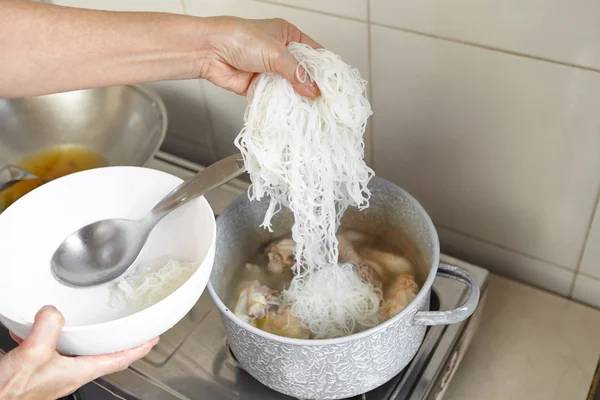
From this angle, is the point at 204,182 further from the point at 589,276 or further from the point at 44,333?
the point at 589,276

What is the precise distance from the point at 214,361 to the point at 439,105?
1.64 ft

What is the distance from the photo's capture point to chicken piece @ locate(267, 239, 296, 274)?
0.96 m

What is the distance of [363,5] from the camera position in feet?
2.96

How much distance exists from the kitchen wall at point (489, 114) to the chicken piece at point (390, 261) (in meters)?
0.15

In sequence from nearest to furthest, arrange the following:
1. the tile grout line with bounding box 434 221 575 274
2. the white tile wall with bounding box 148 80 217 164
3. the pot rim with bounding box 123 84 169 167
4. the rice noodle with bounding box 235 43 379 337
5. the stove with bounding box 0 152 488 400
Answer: the rice noodle with bounding box 235 43 379 337 → the stove with bounding box 0 152 488 400 → the tile grout line with bounding box 434 221 575 274 → the pot rim with bounding box 123 84 169 167 → the white tile wall with bounding box 148 80 217 164

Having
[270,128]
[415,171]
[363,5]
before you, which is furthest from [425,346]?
[363,5]

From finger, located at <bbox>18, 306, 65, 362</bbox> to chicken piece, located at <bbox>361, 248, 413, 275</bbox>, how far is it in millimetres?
472

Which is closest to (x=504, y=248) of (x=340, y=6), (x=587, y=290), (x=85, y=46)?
(x=587, y=290)

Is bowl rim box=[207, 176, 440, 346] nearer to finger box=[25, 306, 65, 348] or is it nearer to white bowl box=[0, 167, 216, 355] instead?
white bowl box=[0, 167, 216, 355]

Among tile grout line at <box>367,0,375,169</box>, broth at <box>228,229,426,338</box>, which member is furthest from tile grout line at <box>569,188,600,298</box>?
tile grout line at <box>367,0,375,169</box>

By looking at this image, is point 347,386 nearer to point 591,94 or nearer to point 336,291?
point 336,291

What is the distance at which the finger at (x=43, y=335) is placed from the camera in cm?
66

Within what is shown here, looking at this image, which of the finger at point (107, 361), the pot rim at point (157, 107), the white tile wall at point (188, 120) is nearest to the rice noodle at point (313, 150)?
the finger at point (107, 361)

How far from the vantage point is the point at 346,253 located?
0.97 metres
